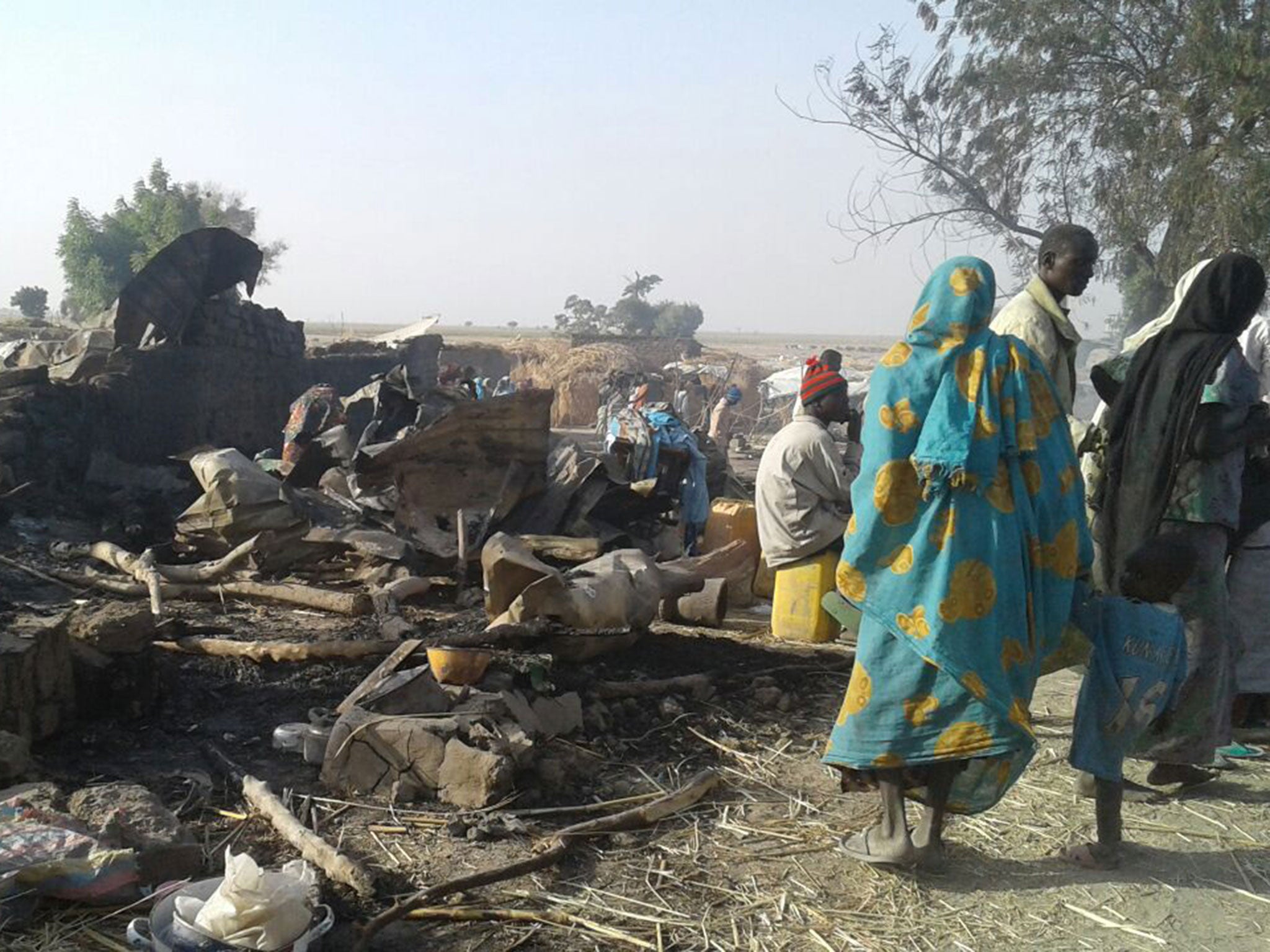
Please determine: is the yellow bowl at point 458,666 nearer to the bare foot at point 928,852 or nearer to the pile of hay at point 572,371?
the bare foot at point 928,852

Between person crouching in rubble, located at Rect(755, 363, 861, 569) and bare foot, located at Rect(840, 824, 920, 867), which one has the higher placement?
person crouching in rubble, located at Rect(755, 363, 861, 569)

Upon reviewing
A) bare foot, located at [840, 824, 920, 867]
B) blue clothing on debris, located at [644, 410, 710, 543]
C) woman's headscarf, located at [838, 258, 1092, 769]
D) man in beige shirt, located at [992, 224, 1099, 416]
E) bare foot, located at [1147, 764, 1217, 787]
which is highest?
man in beige shirt, located at [992, 224, 1099, 416]

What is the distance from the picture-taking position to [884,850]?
11.8ft

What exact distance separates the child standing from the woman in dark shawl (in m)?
0.74

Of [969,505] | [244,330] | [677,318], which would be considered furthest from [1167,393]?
[677,318]

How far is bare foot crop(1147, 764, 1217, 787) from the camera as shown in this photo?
4.53m

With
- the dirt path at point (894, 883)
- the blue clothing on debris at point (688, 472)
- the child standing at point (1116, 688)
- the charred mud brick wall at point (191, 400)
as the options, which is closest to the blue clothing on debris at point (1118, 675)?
the child standing at point (1116, 688)

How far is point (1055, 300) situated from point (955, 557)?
197cm

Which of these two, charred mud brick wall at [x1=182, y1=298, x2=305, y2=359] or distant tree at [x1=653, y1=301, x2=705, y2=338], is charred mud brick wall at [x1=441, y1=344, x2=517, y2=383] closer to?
charred mud brick wall at [x1=182, y1=298, x2=305, y2=359]

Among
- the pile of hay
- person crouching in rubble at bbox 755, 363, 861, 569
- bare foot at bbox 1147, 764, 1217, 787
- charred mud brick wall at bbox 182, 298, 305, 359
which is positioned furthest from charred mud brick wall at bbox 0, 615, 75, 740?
the pile of hay

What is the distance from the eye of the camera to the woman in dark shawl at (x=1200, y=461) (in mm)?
4410

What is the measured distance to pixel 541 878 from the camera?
11.9 feet

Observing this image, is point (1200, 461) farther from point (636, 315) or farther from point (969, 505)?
point (636, 315)

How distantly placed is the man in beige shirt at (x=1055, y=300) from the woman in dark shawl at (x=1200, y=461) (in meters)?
0.33
